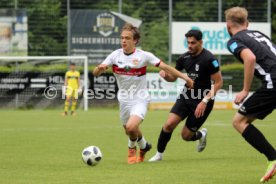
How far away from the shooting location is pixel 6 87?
29688 mm

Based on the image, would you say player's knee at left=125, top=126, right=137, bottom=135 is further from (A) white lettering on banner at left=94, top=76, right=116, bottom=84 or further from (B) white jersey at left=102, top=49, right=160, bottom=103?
(A) white lettering on banner at left=94, top=76, right=116, bottom=84

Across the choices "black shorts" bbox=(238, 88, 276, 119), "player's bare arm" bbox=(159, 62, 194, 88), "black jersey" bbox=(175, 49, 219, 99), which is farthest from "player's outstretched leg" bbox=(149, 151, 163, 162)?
"black shorts" bbox=(238, 88, 276, 119)

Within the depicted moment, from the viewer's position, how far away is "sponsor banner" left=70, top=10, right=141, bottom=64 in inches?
1244

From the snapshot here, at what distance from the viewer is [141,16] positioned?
32844 mm

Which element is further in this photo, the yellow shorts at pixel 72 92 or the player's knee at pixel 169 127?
the yellow shorts at pixel 72 92

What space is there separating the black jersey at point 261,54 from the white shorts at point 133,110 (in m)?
3.02

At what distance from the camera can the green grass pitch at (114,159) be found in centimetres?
850

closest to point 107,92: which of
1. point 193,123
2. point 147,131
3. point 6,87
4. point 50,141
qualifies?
point 6,87

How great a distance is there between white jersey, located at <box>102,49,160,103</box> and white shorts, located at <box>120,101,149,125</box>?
76mm

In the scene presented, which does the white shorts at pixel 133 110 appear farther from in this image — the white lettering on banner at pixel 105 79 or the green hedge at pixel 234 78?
the green hedge at pixel 234 78

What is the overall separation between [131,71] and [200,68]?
109cm

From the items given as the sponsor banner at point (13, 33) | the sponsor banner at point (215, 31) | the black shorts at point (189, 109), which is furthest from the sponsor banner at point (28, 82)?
the black shorts at point (189, 109)

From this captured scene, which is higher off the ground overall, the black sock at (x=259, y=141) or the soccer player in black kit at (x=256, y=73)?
the soccer player in black kit at (x=256, y=73)

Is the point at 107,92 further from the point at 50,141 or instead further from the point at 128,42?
the point at 128,42
